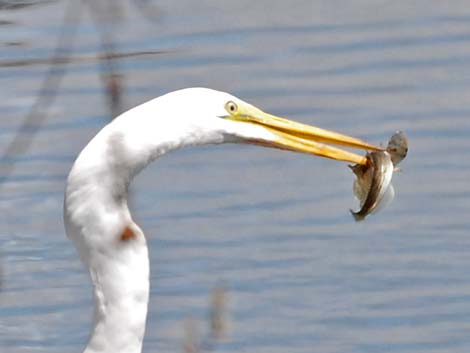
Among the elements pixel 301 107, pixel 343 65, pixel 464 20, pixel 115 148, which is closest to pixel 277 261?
pixel 301 107

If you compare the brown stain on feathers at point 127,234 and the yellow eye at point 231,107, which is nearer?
the brown stain on feathers at point 127,234

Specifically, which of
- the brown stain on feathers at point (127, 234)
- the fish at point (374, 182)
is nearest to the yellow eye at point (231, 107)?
the brown stain on feathers at point (127, 234)

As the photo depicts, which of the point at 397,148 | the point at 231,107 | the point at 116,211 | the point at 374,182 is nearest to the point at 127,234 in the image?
the point at 116,211

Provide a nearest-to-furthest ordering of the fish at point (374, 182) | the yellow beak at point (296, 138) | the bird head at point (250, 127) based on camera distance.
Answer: the bird head at point (250, 127) < the yellow beak at point (296, 138) < the fish at point (374, 182)

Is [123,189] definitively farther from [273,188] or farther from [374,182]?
[273,188]

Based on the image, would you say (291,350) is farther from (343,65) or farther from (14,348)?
(343,65)

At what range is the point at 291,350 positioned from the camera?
7336 millimetres

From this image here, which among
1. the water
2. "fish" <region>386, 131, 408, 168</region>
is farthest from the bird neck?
the water

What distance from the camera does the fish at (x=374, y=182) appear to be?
5.30m

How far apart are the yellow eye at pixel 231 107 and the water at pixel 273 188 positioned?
1.67 meters

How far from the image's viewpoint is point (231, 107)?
4883 millimetres

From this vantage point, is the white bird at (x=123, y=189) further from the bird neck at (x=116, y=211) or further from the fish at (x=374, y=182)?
the fish at (x=374, y=182)

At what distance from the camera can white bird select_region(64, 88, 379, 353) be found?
4617 millimetres

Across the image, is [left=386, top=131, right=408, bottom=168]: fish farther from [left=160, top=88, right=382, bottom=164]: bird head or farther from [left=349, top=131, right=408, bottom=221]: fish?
[left=160, top=88, right=382, bottom=164]: bird head
